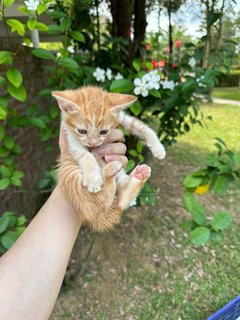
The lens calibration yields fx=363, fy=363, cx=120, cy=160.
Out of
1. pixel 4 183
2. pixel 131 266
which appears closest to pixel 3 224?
pixel 4 183

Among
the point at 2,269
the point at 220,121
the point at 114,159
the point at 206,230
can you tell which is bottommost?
the point at 220,121

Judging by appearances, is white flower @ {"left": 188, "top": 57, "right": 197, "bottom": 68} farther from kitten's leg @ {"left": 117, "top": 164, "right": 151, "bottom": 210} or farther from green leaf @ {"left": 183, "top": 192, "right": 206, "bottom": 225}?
kitten's leg @ {"left": 117, "top": 164, "right": 151, "bottom": 210}

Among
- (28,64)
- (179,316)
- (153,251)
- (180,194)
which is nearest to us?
(179,316)

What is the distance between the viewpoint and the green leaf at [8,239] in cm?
137

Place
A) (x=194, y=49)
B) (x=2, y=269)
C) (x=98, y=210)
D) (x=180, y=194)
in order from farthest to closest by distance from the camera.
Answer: (x=180, y=194)
(x=194, y=49)
(x=98, y=210)
(x=2, y=269)

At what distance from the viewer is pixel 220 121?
496 centimetres

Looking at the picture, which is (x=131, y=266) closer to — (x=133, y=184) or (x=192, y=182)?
(x=192, y=182)

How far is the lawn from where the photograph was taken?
91.0 inches

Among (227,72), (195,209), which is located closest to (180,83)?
(227,72)

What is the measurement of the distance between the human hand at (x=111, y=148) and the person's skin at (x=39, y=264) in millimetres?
37

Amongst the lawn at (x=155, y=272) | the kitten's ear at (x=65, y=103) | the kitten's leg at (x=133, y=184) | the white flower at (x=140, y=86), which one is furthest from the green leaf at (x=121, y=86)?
the lawn at (x=155, y=272)

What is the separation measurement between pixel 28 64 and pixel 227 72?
1718mm

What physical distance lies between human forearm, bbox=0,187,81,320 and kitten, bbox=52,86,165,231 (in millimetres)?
84

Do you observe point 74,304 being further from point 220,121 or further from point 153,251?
point 220,121
